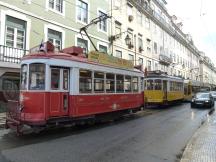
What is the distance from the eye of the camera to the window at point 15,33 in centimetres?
1808

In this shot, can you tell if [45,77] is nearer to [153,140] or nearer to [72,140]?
[72,140]

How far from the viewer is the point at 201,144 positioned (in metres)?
9.82

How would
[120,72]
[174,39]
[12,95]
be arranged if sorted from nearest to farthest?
1. [12,95]
2. [120,72]
3. [174,39]

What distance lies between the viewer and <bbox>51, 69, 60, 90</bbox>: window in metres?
12.0

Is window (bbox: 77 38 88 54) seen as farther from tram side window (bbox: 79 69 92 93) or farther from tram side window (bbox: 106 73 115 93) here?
tram side window (bbox: 79 69 92 93)

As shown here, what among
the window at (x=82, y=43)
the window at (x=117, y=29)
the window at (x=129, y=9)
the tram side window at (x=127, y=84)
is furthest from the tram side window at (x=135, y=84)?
the window at (x=129, y=9)

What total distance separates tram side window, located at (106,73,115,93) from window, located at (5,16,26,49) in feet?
21.6

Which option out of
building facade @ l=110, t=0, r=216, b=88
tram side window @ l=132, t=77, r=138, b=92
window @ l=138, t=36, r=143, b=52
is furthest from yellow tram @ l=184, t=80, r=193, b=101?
tram side window @ l=132, t=77, r=138, b=92

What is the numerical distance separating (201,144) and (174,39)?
5294 cm

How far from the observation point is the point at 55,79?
479 inches

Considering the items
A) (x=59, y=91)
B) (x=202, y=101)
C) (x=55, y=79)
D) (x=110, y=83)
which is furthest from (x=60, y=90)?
(x=202, y=101)

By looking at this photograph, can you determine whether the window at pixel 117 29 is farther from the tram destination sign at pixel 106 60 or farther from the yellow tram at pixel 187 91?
the tram destination sign at pixel 106 60

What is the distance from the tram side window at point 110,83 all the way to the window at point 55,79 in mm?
3863

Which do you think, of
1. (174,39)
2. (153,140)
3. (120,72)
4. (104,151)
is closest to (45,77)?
(104,151)
